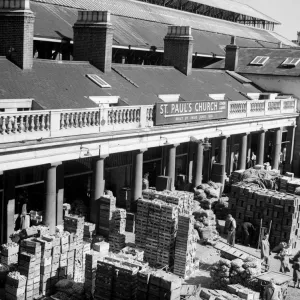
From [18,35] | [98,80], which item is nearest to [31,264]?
[18,35]

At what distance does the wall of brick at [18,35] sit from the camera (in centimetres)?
2175

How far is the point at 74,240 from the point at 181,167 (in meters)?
16.5

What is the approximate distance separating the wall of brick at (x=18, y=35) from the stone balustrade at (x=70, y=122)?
12.6 ft

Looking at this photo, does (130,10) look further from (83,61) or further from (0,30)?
(0,30)

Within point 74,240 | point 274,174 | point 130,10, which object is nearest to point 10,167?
point 74,240

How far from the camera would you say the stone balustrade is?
17.7 metres

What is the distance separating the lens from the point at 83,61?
Answer: 1048 inches

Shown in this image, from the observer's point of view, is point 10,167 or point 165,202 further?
point 165,202

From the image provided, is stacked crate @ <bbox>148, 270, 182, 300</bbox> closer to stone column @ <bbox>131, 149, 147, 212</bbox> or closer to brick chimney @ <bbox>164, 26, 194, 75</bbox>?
stone column @ <bbox>131, 149, 147, 212</bbox>

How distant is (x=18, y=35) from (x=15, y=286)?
10.8 m

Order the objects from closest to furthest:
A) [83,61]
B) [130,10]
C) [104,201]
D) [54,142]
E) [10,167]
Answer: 1. [10,167]
2. [54,142]
3. [104,201]
4. [83,61]
5. [130,10]

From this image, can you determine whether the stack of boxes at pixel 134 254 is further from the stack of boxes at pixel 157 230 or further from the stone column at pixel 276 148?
the stone column at pixel 276 148

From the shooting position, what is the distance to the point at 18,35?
21.9 m

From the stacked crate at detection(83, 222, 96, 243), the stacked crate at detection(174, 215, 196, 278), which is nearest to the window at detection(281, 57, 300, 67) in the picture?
Result: the stacked crate at detection(174, 215, 196, 278)
